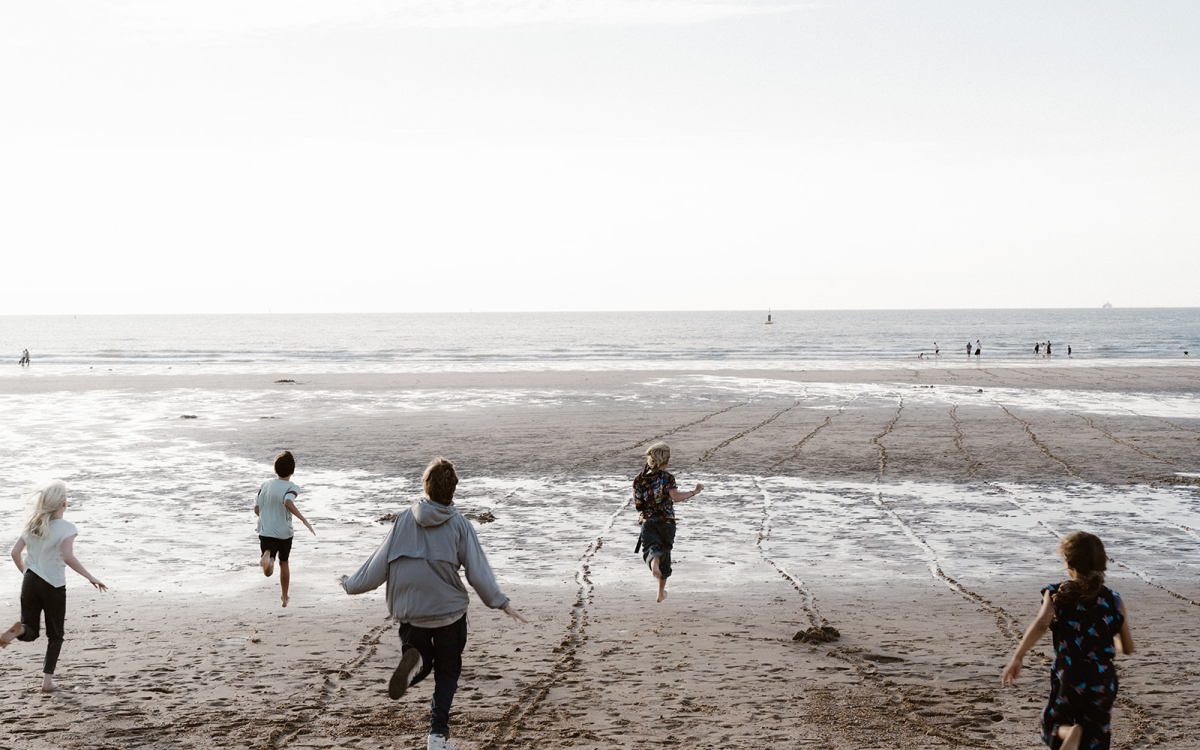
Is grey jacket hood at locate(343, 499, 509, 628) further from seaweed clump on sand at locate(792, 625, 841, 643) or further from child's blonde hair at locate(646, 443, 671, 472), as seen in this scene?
child's blonde hair at locate(646, 443, 671, 472)

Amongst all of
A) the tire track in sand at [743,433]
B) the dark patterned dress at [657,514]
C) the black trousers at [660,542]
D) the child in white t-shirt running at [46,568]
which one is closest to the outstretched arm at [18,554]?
the child in white t-shirt running at [46,568]

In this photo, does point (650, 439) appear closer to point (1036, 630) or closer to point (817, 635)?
point (817, 635)

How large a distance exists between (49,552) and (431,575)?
3.36 metres

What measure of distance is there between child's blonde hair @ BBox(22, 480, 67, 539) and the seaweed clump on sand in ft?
19.1

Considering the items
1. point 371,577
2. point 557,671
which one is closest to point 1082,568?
point 371,577

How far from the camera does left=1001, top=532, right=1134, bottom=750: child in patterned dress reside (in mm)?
4770

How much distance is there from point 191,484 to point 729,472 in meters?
9.47

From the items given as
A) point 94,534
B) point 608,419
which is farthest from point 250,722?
point 608,419

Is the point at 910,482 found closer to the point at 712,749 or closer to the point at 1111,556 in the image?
the point at 1111,556

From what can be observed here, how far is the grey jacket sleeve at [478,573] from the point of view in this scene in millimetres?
5426

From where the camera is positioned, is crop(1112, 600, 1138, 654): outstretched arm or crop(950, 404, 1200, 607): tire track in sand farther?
crop(950, 404, 1200, 607): tire track in sand

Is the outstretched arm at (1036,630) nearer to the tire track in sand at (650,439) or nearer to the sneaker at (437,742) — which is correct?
the sneaker at (437,742)

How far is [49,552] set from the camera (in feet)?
22.7

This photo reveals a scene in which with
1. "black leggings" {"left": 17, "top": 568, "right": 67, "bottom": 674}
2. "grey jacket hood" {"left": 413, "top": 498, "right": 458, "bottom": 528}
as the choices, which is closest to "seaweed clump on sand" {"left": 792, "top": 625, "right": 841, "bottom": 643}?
"grey jacket hood" {"left": 413, "top": 498, "right": 458, "bottom": 528}
